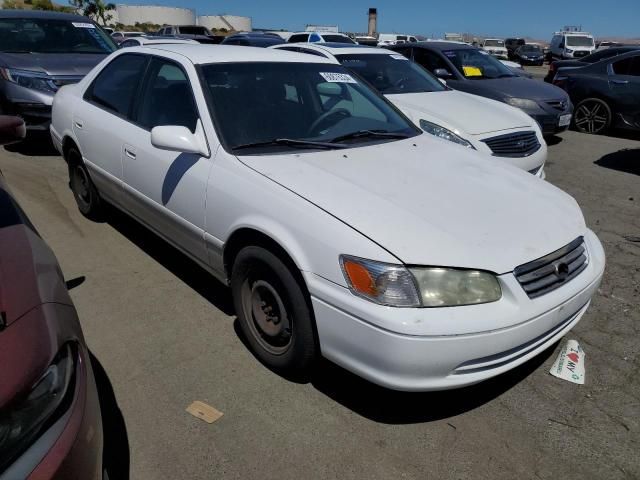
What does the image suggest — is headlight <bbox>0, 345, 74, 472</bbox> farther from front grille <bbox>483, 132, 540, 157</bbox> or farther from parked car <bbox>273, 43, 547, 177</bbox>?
front grille <bbox>483, 132, 540, 157</bbox>

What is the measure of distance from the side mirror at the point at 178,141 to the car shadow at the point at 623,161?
6.40 metres

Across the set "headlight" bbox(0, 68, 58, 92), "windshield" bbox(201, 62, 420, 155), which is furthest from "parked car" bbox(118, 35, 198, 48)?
"windshield" bbox(201, 62, 420, 155)

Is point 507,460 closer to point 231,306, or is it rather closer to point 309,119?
point 231,306

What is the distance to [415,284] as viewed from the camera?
2.10 metres

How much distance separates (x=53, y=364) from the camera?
4.84ft

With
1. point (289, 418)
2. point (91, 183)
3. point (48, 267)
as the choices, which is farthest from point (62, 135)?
point (289, 418)

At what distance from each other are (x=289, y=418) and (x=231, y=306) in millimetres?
1148

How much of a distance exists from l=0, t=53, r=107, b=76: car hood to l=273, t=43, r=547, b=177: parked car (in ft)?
10.00

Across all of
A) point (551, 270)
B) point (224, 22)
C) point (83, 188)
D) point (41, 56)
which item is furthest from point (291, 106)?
point (224, 22)

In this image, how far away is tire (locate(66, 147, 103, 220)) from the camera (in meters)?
4.51

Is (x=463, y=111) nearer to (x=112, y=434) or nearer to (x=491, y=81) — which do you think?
(x=491, y=81)

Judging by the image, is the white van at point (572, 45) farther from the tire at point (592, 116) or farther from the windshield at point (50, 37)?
the windshield at point (50, 37)

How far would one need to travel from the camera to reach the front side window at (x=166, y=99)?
3.20 m

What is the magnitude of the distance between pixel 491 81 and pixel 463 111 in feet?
9.26
